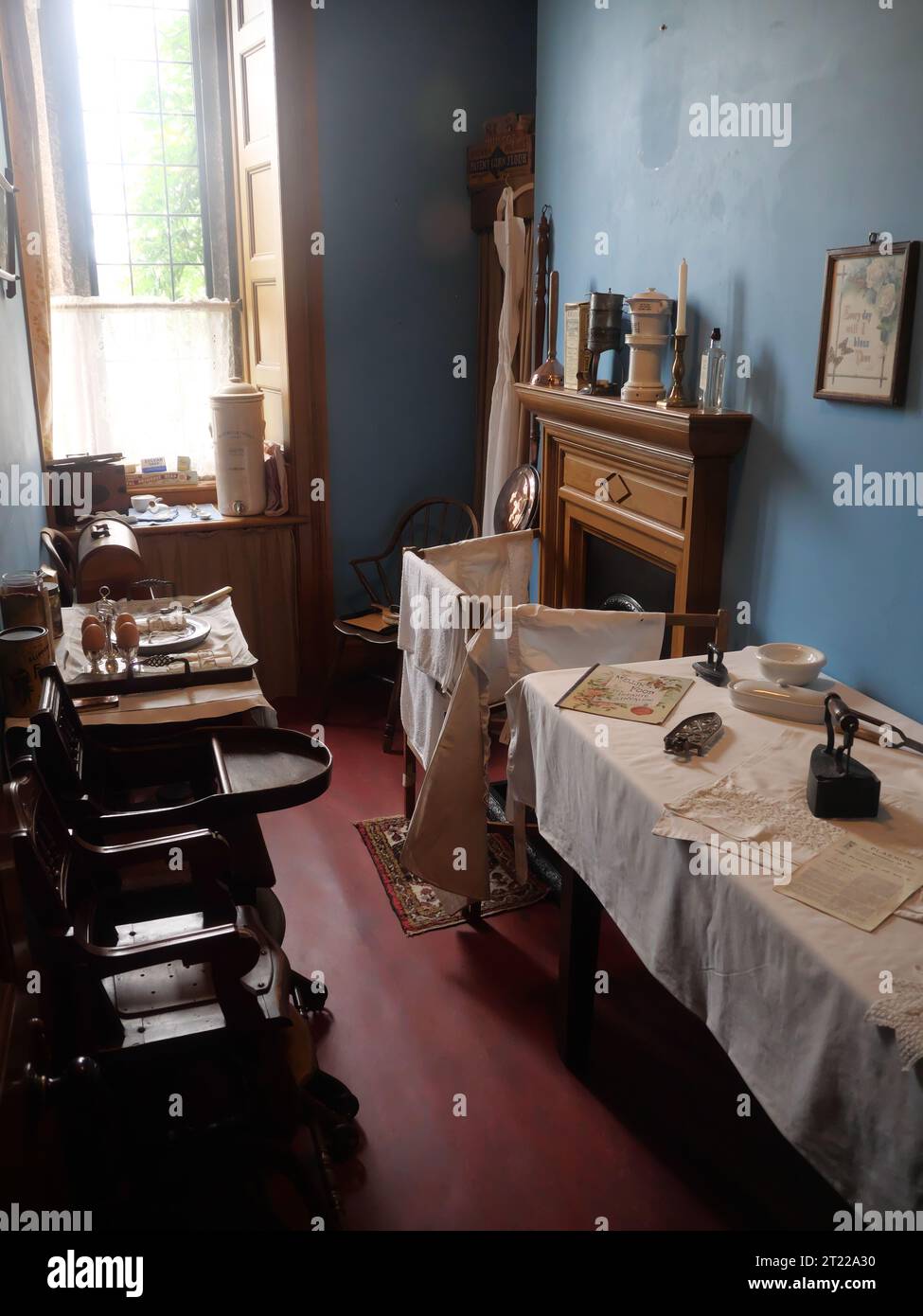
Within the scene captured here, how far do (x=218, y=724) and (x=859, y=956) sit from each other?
161cm

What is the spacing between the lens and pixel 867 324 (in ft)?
6.55

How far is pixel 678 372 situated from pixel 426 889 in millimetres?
1654

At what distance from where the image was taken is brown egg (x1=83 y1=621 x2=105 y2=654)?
254cm

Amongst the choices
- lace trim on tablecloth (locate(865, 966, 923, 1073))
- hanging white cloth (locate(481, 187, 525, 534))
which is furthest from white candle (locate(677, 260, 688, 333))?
lace trim on tablecloth (locate(865, 966, 923, 1073))

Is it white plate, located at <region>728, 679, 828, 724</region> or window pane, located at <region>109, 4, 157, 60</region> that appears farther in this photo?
window pane, located at <region>109, 4, 157, 60</region>

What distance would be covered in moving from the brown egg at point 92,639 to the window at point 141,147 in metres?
2.45

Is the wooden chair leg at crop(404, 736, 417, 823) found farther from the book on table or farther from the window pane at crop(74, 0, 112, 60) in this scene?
the window pane at crop(74, 0, 112, 60)

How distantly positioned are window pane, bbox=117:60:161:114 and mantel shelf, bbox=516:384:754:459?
240cm

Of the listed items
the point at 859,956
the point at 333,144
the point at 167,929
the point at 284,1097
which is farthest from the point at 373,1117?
the point at 333,144

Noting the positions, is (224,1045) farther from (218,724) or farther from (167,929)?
(218,724)

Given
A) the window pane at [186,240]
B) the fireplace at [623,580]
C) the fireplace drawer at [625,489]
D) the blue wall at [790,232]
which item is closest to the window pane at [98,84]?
the window pane at [186,240]

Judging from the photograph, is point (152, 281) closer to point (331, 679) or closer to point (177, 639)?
point (331, 679)

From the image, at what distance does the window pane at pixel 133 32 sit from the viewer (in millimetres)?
4141

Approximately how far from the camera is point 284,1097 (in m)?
1.73
